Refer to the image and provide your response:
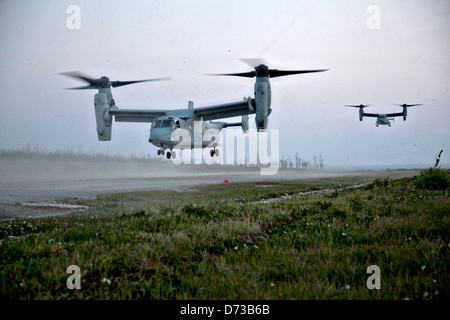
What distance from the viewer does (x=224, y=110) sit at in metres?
22.0

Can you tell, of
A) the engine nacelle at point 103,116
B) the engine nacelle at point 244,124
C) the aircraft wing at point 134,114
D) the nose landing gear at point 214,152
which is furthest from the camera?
the engine nacelle at point 244,124

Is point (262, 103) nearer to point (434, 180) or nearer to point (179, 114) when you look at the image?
point (179, 114)

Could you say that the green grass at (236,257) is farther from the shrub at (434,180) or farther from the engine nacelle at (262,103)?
the engine nacelle at (262,103)

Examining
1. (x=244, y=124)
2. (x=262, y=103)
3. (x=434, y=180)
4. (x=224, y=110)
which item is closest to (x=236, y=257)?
(x=434, y=180)

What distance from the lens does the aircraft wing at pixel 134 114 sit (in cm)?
2308

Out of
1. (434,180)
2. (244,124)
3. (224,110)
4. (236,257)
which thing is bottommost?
(236,257)

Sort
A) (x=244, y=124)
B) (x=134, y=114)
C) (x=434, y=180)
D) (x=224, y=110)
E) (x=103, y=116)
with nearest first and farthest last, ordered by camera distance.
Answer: (x=434, y=180), (x=224, y=110), (x=103, y=116), (x=134, y=114), (x=244, y=124)

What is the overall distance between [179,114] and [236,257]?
19667 mm

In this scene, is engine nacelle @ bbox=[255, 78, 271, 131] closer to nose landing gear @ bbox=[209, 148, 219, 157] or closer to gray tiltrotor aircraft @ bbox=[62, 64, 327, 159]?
gray tiltrotor aircraft @ bbox=[62, 64, 327, 159]

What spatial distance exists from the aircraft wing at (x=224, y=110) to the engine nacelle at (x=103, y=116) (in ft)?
22.9

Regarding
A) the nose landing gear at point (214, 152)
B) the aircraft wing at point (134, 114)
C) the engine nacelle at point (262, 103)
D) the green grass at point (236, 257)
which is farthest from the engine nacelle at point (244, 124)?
the green grass at point (236, 257)

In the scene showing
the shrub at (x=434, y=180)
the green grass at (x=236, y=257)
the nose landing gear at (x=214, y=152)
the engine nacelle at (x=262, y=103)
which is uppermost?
the engine nacelle at (x=262, y=103)
